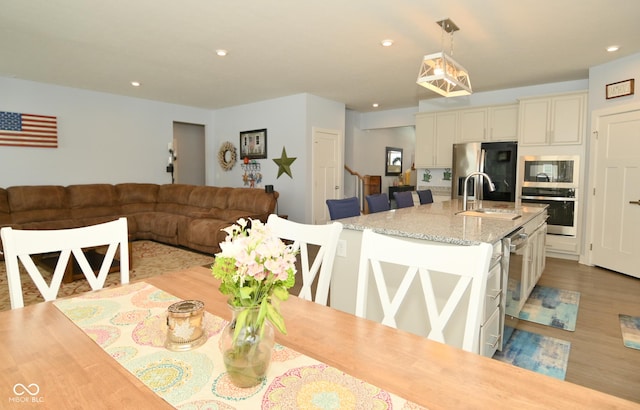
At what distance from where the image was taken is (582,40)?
3.62 metres

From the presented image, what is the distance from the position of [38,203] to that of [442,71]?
5.72 m

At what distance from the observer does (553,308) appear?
3150mm

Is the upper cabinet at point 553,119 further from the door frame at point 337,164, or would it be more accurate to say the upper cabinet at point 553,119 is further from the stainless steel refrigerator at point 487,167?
the door frame at point 337,164

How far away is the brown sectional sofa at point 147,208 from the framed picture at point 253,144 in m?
1.15

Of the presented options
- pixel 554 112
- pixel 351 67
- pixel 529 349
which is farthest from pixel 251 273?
pixel 554 112

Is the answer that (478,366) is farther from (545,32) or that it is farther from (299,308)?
(545,32)

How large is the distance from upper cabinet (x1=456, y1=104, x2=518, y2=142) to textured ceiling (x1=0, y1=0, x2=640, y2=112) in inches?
15.8

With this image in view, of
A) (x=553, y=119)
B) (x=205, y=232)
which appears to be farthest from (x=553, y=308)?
(x=205, y=232)

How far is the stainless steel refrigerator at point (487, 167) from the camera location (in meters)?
5.39

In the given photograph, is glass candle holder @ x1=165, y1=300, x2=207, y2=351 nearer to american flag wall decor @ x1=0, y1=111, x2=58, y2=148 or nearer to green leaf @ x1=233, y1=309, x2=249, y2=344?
green leaf @ x1=233, y1=309, x2=249, y2=344

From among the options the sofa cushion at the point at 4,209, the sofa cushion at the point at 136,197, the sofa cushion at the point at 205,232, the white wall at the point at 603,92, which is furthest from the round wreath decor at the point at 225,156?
the white wall at the point at 603,92

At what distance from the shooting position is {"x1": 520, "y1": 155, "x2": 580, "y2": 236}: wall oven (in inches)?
192

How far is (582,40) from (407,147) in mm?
6286

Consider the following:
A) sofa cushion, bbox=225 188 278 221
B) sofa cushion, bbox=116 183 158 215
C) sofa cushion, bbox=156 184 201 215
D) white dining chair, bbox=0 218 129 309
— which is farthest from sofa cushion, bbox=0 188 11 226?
white dining chair, bbox=0 218 129 309
